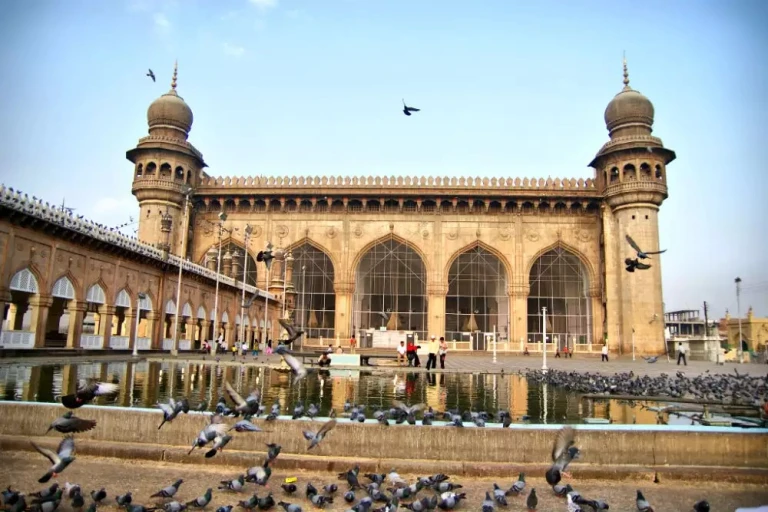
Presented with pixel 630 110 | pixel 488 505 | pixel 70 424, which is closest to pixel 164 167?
pixel 630 110

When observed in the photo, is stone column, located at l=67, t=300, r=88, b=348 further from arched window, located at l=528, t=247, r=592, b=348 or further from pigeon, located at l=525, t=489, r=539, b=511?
arched window, located at l=528, t=247, r=592, b=348

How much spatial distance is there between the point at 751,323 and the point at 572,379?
1502 inches

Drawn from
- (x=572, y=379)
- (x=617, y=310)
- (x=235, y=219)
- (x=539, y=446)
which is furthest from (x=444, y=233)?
(x=539, y=446)

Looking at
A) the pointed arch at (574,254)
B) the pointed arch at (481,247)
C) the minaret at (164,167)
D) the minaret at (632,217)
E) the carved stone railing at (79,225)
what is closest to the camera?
the carved stone railing at (79,225)

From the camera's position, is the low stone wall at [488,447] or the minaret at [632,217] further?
the minaret at [632,217]

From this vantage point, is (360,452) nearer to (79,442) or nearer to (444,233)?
(79,442)

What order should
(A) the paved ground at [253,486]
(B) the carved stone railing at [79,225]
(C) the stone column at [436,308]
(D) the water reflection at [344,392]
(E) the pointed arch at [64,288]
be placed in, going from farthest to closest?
(C) the stone column at [436,308] < (E) the pointed arch at [64,288] < (B) the carved stone railing at [79,225] < (D) the water reflection at [344,392] < (A) the paved ground at [253,486]

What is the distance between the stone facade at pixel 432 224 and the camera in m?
26.1

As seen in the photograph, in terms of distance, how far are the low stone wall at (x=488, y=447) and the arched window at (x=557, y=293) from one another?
80.9 ft

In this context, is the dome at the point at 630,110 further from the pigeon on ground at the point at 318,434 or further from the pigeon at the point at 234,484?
the pigeon at the point at 234,484

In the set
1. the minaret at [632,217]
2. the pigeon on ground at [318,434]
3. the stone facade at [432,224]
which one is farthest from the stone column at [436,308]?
the pigeon on ground at [318,434]

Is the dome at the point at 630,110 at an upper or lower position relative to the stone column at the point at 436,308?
upper

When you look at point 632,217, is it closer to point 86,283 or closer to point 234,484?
point 86,283

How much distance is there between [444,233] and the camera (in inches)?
1086
